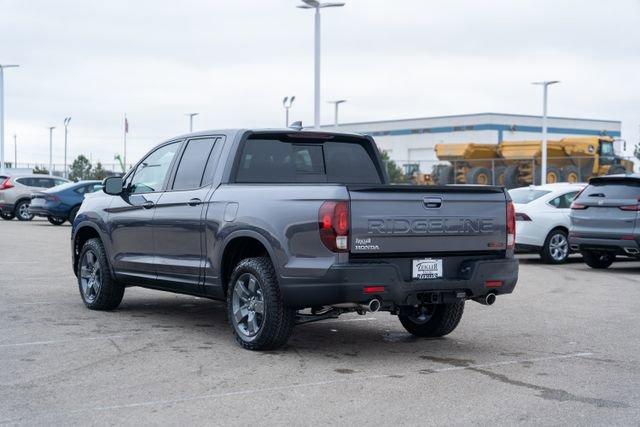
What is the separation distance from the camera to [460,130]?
88062mm

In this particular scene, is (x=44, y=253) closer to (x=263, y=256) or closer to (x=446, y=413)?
(x=263, y=256)

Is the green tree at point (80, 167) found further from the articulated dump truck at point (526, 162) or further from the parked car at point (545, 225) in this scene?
the parked car at point (545, 225)

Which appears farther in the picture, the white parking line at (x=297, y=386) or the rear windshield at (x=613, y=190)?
the rear windshield at (x=613, y=190)

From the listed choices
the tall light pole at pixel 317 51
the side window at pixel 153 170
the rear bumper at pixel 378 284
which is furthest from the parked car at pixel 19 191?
the rear bumper at pixel 378 284

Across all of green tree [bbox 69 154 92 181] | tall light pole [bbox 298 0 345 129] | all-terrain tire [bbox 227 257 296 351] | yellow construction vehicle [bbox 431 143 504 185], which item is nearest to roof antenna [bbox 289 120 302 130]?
all-terrain tire [bbox 227 257 296 351]

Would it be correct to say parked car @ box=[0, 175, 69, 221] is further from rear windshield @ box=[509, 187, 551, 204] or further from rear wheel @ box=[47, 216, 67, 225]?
rear windshield @ box=[509, 187, 551, 204]

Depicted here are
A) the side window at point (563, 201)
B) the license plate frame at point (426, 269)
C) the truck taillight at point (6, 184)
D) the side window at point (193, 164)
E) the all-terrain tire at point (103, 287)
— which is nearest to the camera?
the license plate frame at point (426, 269)

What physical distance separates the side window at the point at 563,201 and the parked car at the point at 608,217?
1710 millimetres

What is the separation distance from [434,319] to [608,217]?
789 cm

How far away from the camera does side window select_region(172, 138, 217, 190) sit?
8.66 meters

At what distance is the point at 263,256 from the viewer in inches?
303

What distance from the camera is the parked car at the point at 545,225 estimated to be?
17391mm

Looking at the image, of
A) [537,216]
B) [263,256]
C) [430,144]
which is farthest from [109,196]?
[430,144]

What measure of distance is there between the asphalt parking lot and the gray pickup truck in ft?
1.44
